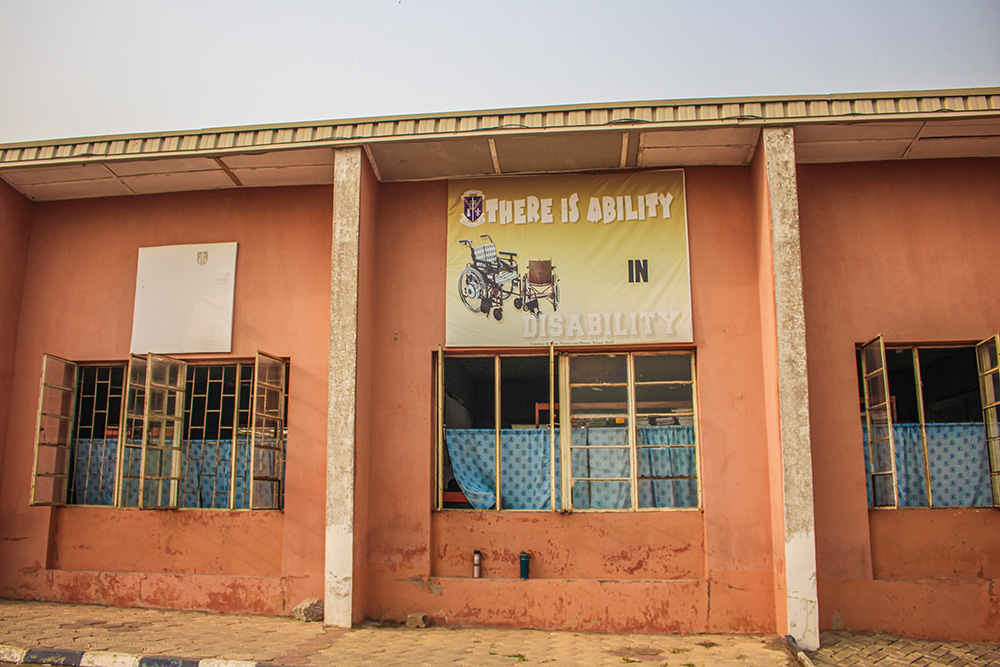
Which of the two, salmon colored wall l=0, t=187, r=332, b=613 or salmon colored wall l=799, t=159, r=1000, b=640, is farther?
salmon colored wall l=0, t=187, r=332, b=613

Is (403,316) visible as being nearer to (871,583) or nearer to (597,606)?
(597,606)

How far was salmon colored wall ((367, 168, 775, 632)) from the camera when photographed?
8133 millimetres

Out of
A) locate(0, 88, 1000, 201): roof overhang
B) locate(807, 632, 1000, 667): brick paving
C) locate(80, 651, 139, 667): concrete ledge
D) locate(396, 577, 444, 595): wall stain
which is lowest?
locate(807, 632, 1000, 667): brick paving

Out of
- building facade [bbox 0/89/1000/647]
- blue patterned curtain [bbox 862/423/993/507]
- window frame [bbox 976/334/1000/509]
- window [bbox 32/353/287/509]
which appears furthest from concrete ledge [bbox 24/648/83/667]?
window frame [bbox 976/334/1000/509]

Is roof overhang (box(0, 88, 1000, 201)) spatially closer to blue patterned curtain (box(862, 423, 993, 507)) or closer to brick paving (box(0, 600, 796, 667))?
blue patterned curtain (box(862, 423, 993, 507))

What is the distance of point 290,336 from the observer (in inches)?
362

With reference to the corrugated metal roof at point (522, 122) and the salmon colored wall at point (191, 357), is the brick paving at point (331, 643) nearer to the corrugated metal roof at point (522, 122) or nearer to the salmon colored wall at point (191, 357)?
the salmon colored wall at point (191, 357)

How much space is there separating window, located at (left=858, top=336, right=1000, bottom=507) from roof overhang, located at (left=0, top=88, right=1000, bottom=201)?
7.25 feet

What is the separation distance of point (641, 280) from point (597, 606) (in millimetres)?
3536

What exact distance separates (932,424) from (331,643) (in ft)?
21.5

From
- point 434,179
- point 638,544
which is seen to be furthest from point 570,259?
point 638,544

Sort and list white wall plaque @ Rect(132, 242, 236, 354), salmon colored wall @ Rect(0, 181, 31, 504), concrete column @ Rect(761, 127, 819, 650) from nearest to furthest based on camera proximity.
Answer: concrete column @ Rect(761, 127, 819, 650), white wall plaque @ Rect(132, 242, 236, 354), salmon colored wall @ Rect(0, 181, 31, 504)

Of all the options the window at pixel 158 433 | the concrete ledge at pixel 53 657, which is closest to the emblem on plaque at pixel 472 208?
the window at pixel 158 433

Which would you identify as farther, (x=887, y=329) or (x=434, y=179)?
(x=434, y=179)
